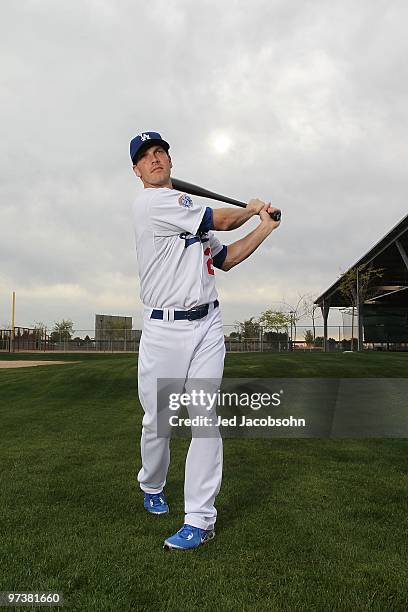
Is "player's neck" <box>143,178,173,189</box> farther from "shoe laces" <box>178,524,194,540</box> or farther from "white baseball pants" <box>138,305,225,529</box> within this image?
"shoe laces" <box>178,524,194,540</box>

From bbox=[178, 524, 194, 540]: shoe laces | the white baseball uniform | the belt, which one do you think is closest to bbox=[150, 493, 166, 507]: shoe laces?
the white baseball uniform

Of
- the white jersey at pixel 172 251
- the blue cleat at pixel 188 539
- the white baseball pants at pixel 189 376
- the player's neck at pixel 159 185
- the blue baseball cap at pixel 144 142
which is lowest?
Result: the blue cleat at pixel 188 539

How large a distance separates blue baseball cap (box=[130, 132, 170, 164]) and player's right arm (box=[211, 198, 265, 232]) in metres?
0.60

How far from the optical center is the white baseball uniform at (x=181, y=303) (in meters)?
3.14

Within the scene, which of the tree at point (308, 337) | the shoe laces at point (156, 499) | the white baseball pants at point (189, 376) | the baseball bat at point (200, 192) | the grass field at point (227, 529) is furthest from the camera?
the tree at point (308, 337)

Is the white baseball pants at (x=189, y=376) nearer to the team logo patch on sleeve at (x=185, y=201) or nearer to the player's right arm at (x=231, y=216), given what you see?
the player's right arm at (x=231, y=216)

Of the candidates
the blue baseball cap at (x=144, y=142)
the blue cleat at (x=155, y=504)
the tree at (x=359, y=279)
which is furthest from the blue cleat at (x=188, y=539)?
the tree at (x=359, y=279)

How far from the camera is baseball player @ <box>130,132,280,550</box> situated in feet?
10.3

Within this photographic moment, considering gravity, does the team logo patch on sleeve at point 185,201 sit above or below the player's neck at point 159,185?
below

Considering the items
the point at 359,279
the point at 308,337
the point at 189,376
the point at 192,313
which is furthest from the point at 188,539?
the point at 308,337

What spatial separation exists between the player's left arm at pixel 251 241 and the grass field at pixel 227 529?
5.43ft

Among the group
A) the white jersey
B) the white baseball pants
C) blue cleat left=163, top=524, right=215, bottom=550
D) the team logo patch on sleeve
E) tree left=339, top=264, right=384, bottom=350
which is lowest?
blue cleat left=163, top=524, right=215, bottom=550

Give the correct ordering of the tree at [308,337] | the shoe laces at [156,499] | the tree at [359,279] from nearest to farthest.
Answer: the shoe laces at [156,499] → the tree at [359,279] → the tree at [308,337]

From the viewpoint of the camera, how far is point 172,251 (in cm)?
325
